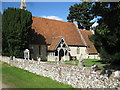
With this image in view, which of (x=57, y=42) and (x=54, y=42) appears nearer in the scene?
(x=57, y=42)

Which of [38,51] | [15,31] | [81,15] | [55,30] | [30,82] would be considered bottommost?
[30,82]

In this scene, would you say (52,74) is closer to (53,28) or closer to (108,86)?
(108,86)

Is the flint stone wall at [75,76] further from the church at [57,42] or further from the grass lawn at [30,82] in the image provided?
the church at [57,42]

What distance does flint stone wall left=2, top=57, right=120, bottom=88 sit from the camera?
783 cm

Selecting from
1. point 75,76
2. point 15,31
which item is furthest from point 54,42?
point 75,76

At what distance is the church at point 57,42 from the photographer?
2991 centimetres

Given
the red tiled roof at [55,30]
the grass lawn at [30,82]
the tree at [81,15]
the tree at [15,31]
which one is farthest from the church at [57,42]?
the tree at [81,15]

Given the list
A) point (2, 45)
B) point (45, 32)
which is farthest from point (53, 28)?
point (2, 45)

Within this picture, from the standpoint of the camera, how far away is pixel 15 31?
23.9 metres

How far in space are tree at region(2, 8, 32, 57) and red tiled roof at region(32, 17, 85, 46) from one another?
630 centimetres

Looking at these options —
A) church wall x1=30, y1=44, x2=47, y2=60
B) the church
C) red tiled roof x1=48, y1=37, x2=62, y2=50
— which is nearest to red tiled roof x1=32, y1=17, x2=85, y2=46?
the church

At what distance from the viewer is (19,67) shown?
1806cm

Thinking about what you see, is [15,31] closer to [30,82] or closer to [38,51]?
[38,51]

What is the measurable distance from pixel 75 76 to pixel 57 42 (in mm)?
20971
